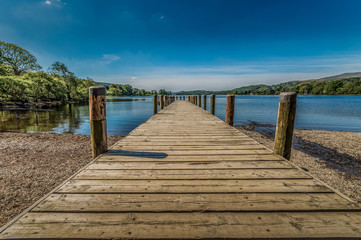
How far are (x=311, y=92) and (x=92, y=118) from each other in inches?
6923

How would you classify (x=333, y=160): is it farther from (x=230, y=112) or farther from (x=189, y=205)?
(x=189, y=205)

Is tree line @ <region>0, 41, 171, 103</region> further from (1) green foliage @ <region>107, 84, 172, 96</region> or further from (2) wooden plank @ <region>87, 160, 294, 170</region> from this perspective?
(1) green foliage @ <region>107, 84, 172, 96</region>

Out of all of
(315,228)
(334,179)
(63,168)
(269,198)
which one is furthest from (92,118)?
(334,179)

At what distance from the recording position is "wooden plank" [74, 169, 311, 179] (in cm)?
227

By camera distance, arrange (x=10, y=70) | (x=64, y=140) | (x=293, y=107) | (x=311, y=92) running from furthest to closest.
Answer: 1. (x=311, y=92)
2. (x=10, y=70)
3. (x=64, y=140)
4. (x=293, y=107)

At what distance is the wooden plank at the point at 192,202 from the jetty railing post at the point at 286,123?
128 centimetres

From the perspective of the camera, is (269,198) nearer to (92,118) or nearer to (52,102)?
(92,118)

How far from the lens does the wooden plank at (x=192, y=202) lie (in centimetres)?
161

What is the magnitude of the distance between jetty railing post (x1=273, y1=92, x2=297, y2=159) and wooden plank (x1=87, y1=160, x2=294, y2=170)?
1.28 ft

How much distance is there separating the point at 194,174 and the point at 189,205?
2.33ft

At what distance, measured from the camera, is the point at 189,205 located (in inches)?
65.5

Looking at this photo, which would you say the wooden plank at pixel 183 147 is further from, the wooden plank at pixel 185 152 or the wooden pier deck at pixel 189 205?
the wooden pier deck at pixel 189 205

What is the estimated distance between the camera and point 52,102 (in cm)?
4622

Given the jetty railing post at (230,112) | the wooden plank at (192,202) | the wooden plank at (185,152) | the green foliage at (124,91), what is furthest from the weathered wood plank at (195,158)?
the green foliage at (124,91)
